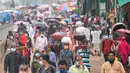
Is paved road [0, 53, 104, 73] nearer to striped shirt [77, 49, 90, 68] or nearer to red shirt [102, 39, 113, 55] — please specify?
red shirt [102, 39, 113, 55]

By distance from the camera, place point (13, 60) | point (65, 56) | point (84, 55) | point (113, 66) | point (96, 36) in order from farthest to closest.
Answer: point (96, 36) → point (13, 60) → point (65, 56) → point (84, 55) → point (113, 66)

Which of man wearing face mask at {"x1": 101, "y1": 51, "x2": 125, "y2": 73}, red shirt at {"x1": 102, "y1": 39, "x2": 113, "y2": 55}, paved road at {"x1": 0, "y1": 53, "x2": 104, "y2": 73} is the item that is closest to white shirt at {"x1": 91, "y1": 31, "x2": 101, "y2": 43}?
paved road at {"x1": 0, "y1": 53, "x2": 104, "y2": 73}

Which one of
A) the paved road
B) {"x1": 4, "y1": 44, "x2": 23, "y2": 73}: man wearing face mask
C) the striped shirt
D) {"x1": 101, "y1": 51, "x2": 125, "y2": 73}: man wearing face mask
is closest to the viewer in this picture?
{"x1": 101, "y1": 51, "x2": 125, "y2": 73}: man wearing face mask

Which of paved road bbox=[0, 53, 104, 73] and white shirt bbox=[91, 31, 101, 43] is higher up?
white shirt bbox=[91, 31, 101, 43]

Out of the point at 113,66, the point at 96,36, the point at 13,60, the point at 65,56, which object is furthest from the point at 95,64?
the point at 113,66

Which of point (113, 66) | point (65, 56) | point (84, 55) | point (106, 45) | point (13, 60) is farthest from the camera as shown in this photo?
point (106, 45)

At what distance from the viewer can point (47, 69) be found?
9.35 metres

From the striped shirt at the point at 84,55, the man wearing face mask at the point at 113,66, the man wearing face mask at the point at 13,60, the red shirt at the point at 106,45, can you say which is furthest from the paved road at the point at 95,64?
the man wearing face mask at the point at 113,66

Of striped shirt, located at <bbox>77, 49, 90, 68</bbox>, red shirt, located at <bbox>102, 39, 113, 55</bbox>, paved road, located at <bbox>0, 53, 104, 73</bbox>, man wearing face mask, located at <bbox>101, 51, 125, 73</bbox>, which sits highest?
red shirt, located at <bbox>102, 39, 113, 55</bbox>

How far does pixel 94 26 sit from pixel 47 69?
48.9 ft

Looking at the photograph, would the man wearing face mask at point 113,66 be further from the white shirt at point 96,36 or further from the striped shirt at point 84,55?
the white shirt at point 96,36

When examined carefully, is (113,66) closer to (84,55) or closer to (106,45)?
(84,55)

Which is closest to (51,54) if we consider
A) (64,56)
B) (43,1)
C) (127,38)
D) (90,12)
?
(64,56)

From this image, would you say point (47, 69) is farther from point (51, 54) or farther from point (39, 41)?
point (39, 41)
